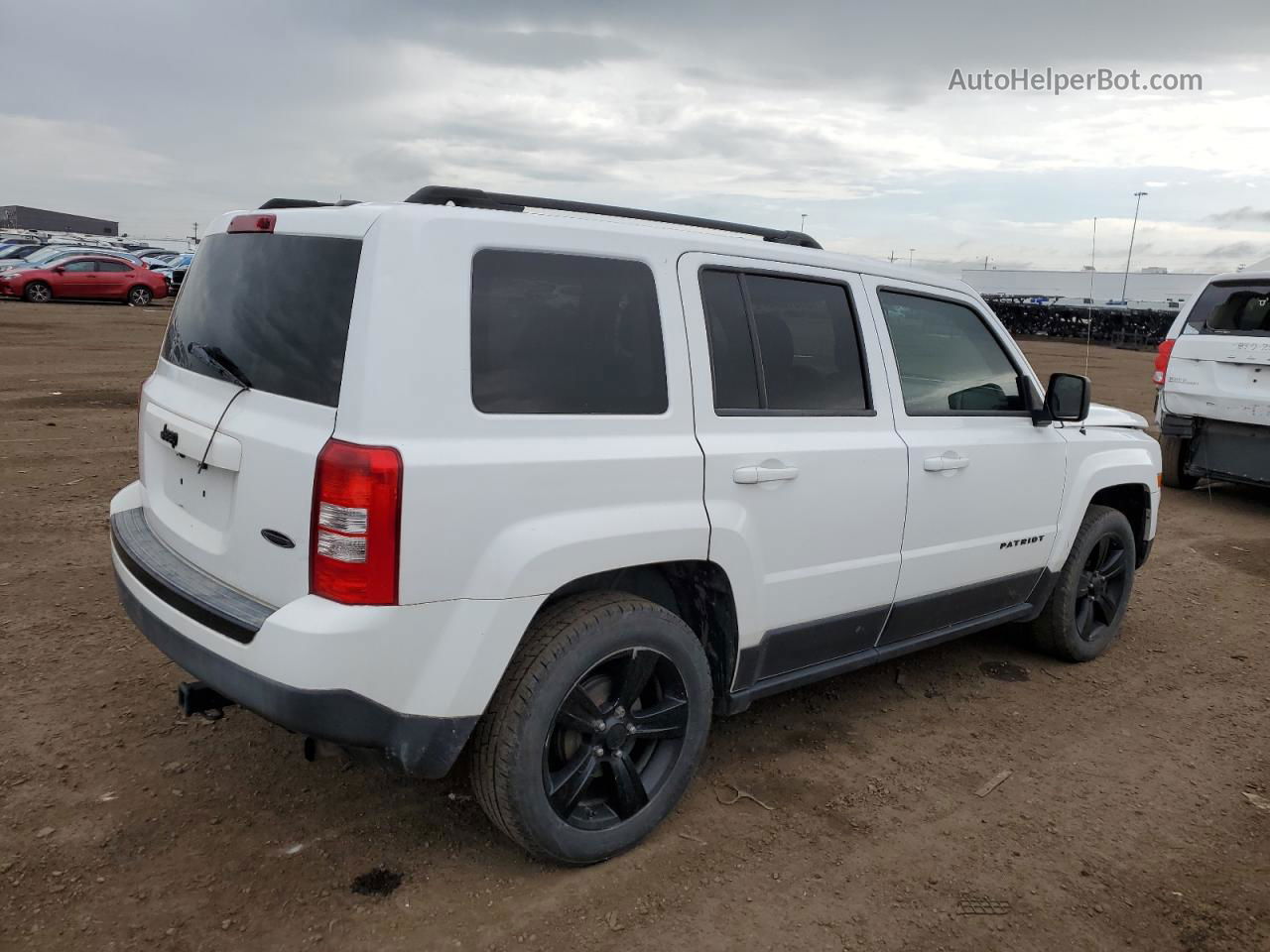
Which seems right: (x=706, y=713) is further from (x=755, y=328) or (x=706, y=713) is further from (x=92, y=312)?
(x=92, y=312)

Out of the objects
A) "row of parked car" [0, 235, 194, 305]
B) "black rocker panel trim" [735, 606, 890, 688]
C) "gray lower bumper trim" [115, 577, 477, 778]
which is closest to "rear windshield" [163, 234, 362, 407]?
"gray lower bumper trim" [115, 577, 477, 778]

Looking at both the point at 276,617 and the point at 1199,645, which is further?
the point at 1199,645

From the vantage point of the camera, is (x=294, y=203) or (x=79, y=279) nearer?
(x=294, y=203)

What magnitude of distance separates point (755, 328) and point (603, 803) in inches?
63.6

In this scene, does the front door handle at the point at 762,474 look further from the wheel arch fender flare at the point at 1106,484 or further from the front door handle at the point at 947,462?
the wheel arch fender flare at the point at 1106,484

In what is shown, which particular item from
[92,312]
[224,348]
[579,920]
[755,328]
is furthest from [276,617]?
[92,312]

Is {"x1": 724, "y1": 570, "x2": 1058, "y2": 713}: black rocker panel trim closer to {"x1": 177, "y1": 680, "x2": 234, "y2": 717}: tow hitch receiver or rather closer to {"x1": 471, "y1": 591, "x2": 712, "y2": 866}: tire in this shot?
{"x1": 471, "y1": 591, "x2": 712, "y2": 866}: tire

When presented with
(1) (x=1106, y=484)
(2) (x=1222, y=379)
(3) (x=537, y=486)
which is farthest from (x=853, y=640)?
Result: (2) (x=1222, y=379)

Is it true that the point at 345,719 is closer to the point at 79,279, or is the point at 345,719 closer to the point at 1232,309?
the point at 1232,309

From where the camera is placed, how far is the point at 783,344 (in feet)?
11.5

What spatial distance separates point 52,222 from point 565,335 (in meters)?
102

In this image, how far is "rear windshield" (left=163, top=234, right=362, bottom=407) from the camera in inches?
106

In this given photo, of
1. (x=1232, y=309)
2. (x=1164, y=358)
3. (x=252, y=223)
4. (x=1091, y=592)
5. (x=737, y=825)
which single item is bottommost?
(x=737, y=825)

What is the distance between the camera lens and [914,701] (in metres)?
4.52
